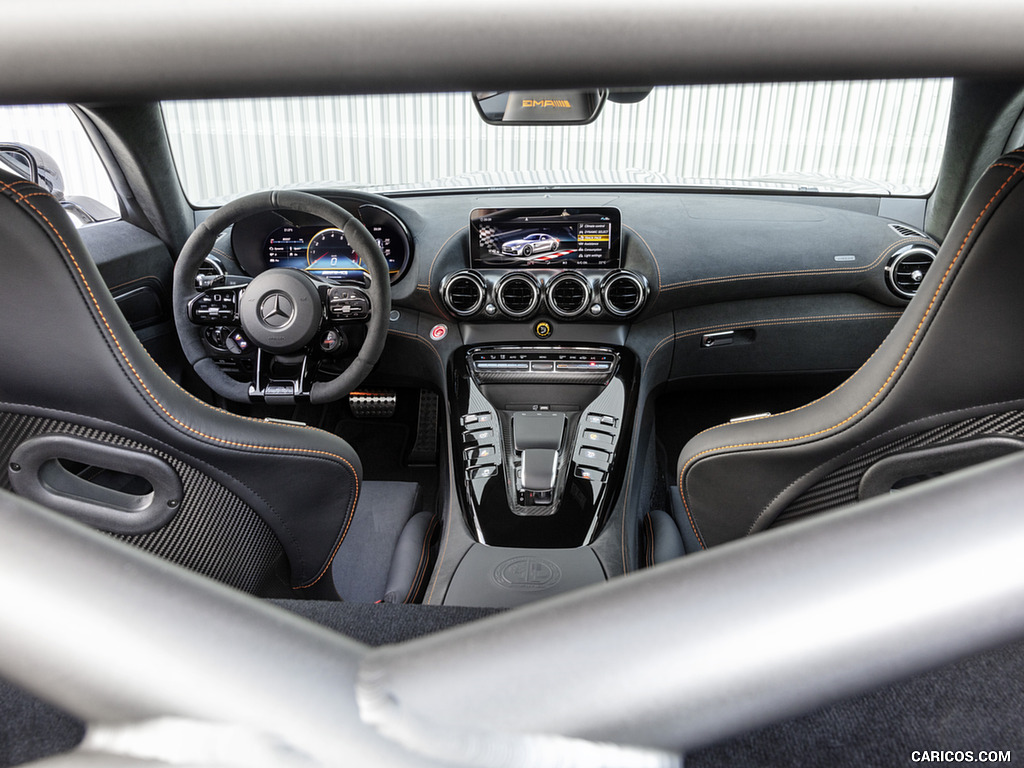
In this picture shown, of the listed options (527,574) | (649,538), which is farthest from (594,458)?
(527,574)

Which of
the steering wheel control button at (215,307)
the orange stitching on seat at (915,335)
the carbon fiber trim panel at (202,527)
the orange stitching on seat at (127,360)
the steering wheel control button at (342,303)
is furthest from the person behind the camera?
the steering wheel control button at (342,303)

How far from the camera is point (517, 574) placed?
2.22m

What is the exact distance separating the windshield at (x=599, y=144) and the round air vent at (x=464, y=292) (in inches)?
20.8

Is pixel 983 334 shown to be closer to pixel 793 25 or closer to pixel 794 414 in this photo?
pixel 794 414

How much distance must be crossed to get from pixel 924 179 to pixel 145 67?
125 inches

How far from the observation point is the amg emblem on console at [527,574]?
2.19 m

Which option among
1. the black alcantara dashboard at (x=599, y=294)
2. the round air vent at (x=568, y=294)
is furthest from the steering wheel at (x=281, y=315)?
the round air vent at (x=568, y=294)

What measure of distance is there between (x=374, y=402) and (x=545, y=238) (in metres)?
1.14

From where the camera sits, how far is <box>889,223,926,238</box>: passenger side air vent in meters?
2.73

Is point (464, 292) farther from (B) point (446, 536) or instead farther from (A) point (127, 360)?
(A) point (127, 360)

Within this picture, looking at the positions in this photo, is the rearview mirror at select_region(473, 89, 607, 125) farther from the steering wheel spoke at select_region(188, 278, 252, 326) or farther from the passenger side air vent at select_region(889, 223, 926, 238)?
the passenger side air vent at select_region(889, 223, 926, 238)

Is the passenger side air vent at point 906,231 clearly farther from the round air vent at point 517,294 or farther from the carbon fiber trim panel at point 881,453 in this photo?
the carbon fiber trim panel at point 881,453

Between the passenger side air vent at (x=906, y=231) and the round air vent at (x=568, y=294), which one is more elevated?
the passenger side air vent at (x=906, y=231)

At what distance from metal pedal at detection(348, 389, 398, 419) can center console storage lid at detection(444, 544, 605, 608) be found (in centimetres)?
117
